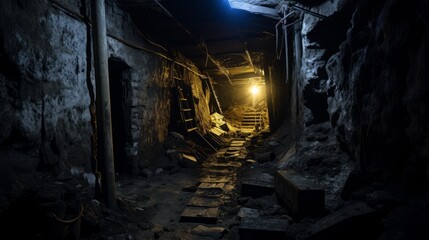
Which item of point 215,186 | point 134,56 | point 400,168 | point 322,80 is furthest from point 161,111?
point 400,168

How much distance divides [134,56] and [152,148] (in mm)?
2118

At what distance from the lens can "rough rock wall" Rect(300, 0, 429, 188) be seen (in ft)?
7.48

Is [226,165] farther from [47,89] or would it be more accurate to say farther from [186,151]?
[47,89]

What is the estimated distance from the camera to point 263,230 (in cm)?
279

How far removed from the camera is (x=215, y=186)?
5066 millimetres

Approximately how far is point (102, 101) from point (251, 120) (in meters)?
12.5

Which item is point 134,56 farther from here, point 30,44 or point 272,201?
point 272,201

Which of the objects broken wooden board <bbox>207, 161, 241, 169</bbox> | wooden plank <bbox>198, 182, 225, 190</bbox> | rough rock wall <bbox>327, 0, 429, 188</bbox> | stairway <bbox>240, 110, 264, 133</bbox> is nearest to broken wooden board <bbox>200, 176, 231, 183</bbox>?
wooden plank <bbox>198, 182, 225, 190</bbox>

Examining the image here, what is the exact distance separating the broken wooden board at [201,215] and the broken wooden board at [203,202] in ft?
0.54

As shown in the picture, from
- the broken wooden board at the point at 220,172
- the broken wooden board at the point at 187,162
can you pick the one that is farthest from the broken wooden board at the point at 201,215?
the broken wooden board at the point at 187,162

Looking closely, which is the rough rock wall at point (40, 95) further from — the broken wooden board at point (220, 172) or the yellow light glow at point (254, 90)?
the yellow light glow at point (254, 90)

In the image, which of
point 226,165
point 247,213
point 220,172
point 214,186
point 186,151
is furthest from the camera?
point 186,151

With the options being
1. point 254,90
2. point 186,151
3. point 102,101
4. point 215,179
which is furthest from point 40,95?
point 254,90

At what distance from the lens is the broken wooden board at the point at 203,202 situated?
418 centimetres
